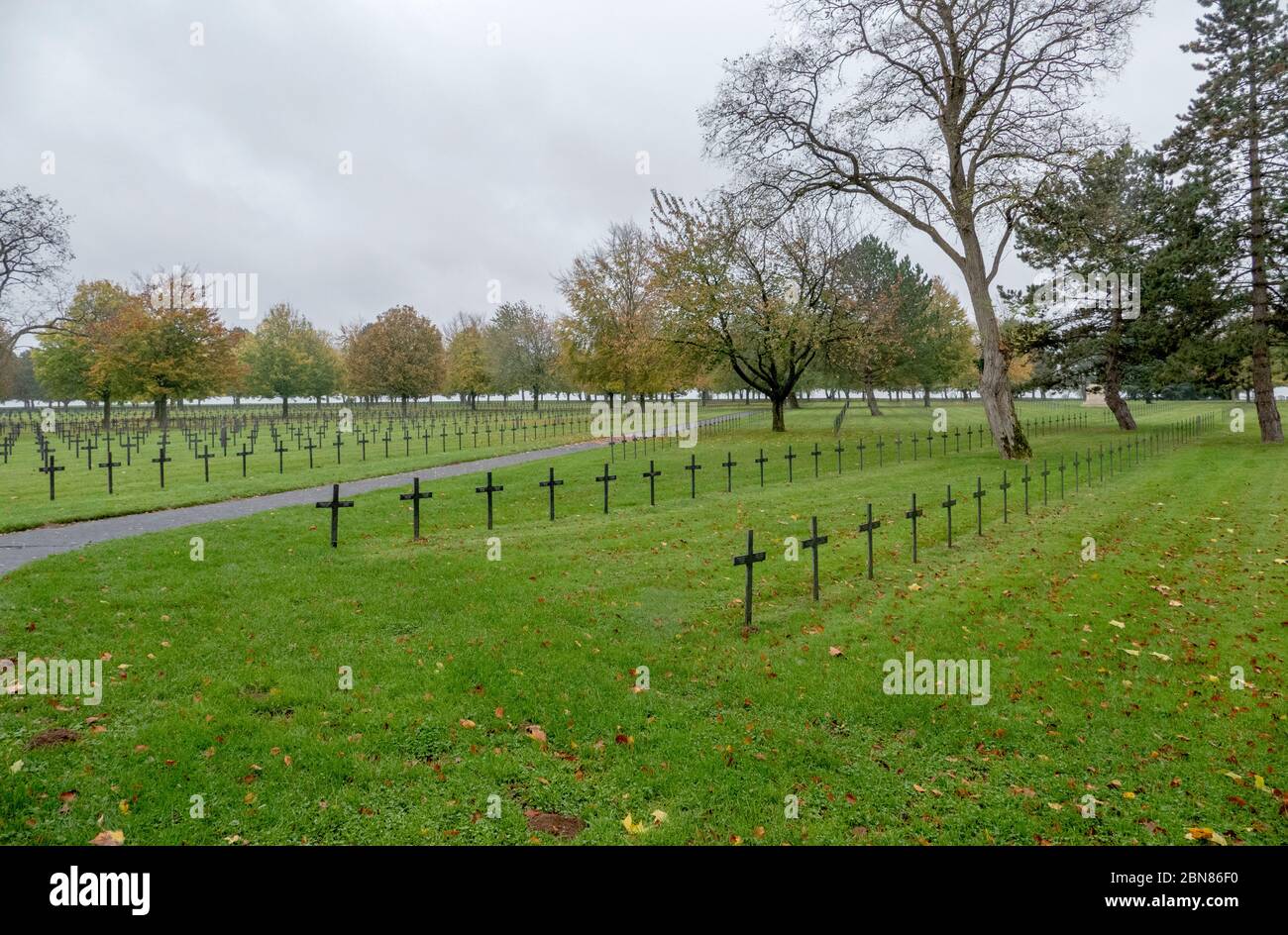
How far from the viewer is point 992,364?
23500 mm

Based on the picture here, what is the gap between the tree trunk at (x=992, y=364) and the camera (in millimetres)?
23047

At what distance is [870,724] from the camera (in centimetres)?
639

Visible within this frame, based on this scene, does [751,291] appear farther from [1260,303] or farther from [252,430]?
[252,430]

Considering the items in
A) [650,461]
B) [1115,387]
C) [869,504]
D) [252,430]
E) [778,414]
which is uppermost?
[1115,387]

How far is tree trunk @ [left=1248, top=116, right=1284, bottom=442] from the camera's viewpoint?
27.8 meters

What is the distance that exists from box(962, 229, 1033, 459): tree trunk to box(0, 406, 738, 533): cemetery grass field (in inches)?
756

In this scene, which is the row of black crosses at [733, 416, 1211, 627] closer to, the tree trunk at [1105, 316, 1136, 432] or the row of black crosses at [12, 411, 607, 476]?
the tree trunk at [1105, 316, 1136, 432]

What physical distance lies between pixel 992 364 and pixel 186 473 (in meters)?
28.6

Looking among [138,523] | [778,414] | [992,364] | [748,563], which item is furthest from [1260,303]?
[138,523]

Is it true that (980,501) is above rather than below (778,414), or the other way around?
below

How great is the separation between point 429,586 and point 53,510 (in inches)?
419

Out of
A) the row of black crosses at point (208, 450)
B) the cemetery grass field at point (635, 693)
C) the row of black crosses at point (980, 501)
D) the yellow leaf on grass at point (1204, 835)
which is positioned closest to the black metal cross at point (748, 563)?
the row of black crosses at point (980, 501)

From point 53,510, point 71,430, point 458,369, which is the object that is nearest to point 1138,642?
point 53,510

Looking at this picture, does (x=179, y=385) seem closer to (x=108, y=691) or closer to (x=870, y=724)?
Result: (x=108, y=691)
